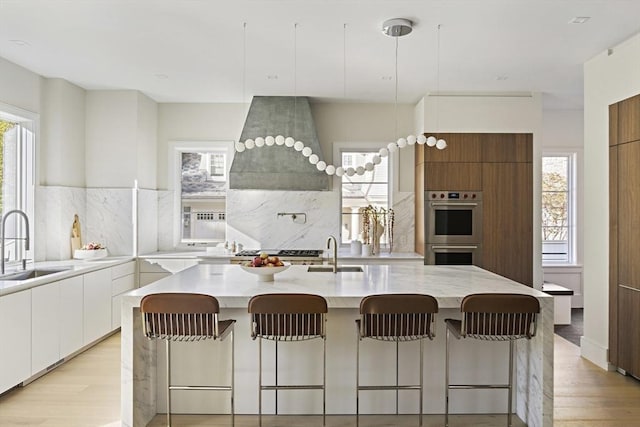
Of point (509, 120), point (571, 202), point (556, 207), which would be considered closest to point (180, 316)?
point (509, 120)

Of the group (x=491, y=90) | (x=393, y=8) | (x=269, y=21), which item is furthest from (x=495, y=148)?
(x=269, y=21)

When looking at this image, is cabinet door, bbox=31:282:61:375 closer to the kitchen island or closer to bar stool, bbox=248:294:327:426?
the kitchen island

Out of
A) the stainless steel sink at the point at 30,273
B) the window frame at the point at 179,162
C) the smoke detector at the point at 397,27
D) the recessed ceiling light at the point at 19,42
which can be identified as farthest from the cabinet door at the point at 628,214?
the recessed ceiling light at the point at 19,42

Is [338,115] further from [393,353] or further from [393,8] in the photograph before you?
[393,353]

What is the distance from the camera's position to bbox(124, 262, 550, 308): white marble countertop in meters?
2.93

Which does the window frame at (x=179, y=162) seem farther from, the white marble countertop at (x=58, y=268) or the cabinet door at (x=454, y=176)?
the cabinet door at (x=454, y=176)

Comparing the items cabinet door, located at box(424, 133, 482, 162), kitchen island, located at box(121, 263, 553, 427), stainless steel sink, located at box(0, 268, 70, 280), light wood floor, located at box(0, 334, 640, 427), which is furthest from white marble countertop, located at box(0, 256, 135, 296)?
cabinet door, located at box(424, 133, 482, 162)

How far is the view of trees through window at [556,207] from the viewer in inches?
272

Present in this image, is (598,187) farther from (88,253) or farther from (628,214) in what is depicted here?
(88,253)

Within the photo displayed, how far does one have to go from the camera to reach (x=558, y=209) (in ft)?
22.7

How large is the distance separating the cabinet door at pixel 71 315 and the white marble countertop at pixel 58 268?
79 millimetres

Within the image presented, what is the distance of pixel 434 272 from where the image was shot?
3990mm

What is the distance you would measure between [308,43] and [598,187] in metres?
2.96

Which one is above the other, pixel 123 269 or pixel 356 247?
pixel 356 247
